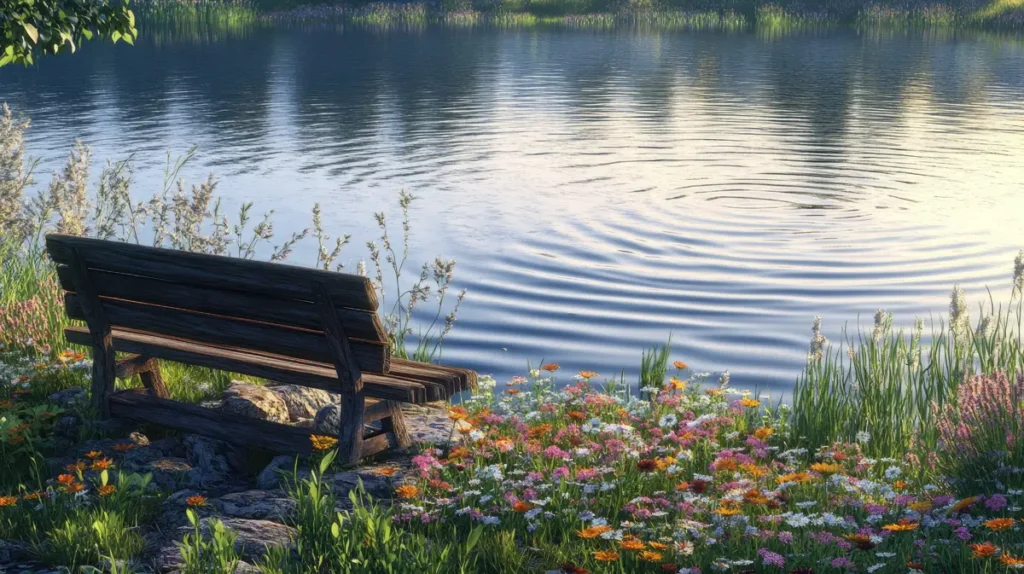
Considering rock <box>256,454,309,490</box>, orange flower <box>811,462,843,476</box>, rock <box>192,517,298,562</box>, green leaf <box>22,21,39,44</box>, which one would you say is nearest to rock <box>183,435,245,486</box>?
rock <box>256,454,309,490</box>

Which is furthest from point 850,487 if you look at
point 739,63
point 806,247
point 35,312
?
point 739,63

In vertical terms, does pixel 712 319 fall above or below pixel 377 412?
below

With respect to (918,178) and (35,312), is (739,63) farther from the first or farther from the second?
(35,312)

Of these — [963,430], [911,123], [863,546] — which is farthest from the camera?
[911,123]

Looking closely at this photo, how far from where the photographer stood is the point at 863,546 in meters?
4.29

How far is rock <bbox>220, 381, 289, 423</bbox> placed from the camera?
6766 millimetres

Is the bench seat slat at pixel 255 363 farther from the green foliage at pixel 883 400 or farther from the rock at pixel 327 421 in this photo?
the green foliage at pixel 883 400

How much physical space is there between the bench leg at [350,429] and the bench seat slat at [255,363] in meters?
0.09

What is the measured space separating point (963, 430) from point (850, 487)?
2.57 feet

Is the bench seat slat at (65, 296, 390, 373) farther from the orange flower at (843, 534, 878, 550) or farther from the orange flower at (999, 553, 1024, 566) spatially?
the orange flower at (999, 553, 1024, 566)

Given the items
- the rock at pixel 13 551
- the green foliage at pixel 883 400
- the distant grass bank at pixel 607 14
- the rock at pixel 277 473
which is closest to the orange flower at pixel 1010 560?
the green foliage at pixel 883 400

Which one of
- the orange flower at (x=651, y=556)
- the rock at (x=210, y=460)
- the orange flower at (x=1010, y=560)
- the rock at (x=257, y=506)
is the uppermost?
the orange flower at (x=1010, y=560)

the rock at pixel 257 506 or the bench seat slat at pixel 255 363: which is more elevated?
the bench seat slat at pixel 255 363

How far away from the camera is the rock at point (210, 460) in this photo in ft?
20.2
